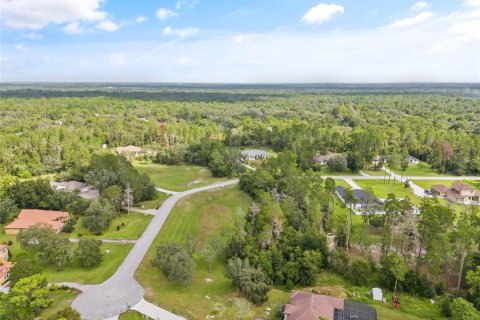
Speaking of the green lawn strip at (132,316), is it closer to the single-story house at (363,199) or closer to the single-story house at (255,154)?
the single-story house at (363,199)

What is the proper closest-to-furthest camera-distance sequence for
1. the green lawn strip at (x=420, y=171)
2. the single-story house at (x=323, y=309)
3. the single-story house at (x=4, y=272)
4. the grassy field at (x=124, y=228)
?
the single-story house at (x=323, y=309) < the single-story house at (x=4, y=272) < the grassy field at (x=124, y=228) < the green lawn strip at (x=420, y=171)

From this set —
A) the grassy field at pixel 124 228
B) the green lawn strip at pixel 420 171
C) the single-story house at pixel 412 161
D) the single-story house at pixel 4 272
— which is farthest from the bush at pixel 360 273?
the single-story house at pixel 412 161

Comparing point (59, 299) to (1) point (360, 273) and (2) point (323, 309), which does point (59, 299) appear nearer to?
(2) point (323, 309)

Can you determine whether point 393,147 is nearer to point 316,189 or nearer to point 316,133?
point 316,133

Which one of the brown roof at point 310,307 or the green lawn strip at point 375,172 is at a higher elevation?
the brown roof at point 310,307

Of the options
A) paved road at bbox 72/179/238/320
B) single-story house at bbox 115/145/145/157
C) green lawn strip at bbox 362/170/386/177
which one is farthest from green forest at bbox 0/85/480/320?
paved road at bbox 72/179/238/320

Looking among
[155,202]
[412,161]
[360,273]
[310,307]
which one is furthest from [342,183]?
[310,307]
